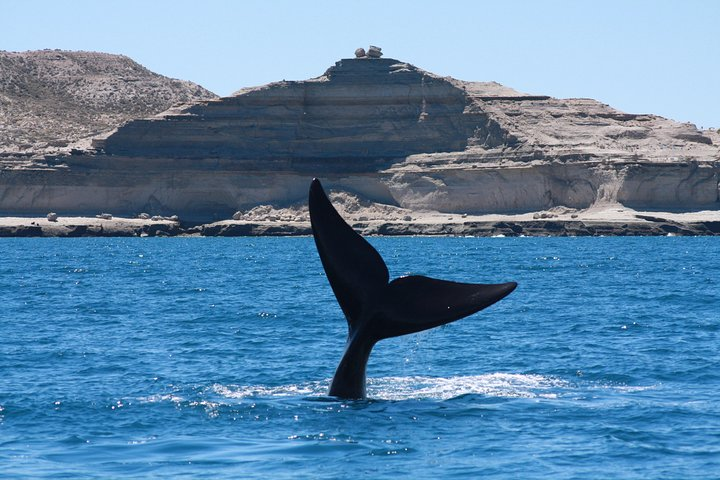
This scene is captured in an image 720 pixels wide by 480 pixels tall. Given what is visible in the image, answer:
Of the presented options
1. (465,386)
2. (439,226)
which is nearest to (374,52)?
(439,226)

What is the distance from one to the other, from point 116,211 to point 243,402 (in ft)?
365

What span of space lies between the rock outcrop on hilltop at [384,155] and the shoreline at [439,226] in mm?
2723

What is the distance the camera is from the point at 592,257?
73875mm

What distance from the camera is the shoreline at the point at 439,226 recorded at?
372ft

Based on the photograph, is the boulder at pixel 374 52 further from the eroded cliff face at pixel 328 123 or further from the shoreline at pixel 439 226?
the shoreline at pixel 439 226

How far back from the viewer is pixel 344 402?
19359 mm

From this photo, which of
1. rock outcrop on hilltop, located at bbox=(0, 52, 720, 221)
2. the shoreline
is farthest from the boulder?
the shoreline

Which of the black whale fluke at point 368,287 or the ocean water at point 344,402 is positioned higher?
the black whale fluke at point 368,287

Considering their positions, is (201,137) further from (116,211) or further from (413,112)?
(413,112)

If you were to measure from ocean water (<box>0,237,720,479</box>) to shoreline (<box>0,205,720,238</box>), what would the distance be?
68335 mm

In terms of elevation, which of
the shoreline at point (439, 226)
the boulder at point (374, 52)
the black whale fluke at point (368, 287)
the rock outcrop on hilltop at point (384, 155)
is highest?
the boulder at point (374, 52)

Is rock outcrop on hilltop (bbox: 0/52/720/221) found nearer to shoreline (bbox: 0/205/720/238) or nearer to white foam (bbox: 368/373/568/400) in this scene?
shoreline (bbox: 0/205/720/238)

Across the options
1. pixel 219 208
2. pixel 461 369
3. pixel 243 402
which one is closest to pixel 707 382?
pixel 461 369

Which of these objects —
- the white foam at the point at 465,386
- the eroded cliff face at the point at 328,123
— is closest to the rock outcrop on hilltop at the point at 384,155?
the eroded cliff face at the point at 328,123
